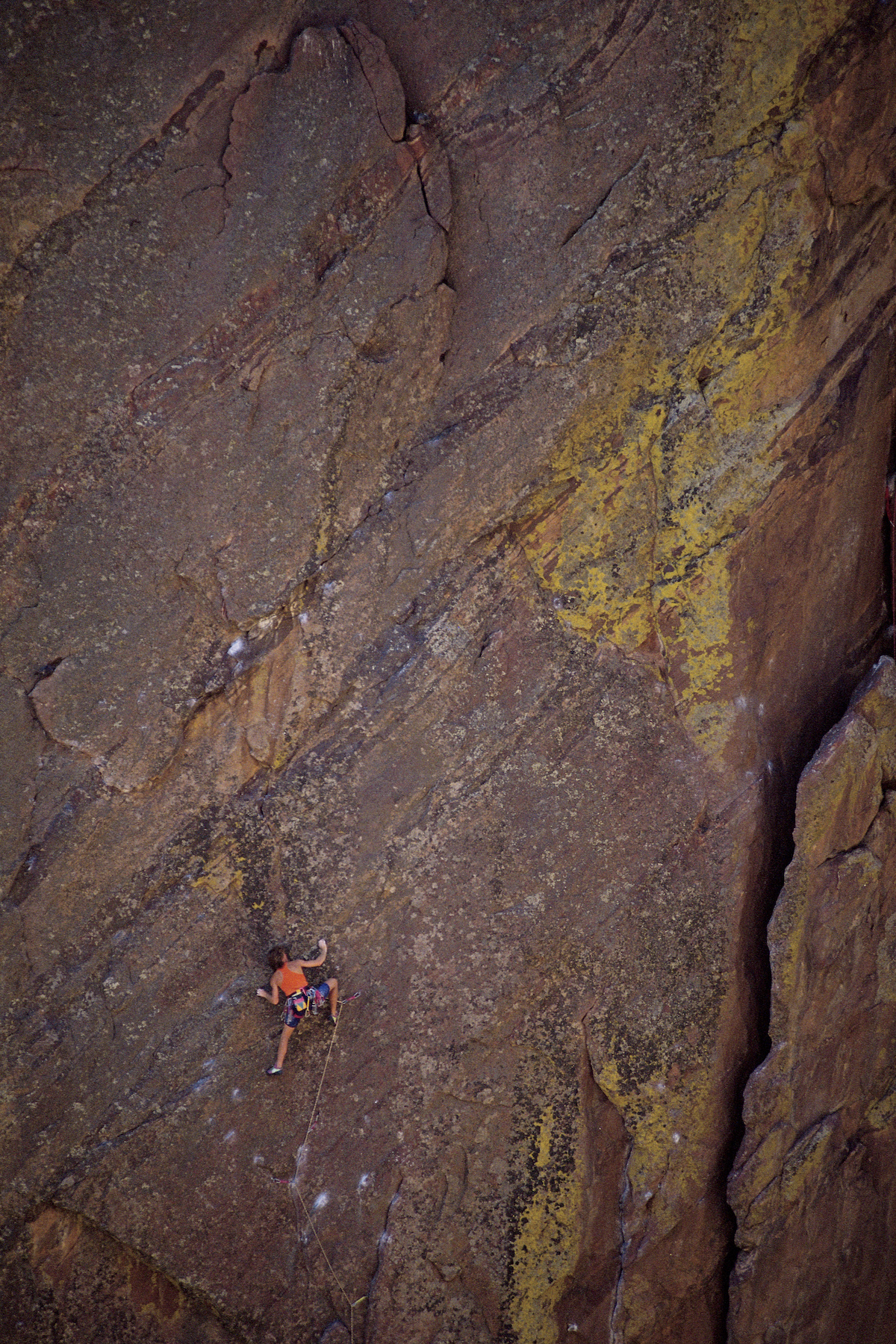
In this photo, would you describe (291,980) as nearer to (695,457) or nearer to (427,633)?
(427,633)

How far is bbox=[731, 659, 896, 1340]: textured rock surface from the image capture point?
454cm

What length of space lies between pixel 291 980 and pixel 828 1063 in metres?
3.07

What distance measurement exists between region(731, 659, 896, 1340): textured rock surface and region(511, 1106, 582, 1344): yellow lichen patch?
922mm

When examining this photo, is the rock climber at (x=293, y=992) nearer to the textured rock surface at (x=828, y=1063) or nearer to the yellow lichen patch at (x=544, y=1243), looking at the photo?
the yellow lichen patch at (x=544, y=1243)

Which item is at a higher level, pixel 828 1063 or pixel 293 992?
pixel 293 992

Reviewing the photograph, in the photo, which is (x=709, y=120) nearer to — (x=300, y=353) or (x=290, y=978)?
(x=300, y=353)

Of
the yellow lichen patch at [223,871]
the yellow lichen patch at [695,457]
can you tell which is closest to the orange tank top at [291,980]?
the yellow lichen patch at [223,871]

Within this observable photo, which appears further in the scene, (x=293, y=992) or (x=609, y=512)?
(x=609, y=512)

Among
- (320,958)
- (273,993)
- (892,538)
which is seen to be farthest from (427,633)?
(892,538)

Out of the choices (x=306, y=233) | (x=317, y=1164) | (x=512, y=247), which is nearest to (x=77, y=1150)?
(x=317, y=1164)

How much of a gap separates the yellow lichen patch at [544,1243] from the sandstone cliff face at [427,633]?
2cm

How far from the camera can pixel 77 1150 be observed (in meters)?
3.96

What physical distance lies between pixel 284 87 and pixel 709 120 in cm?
192

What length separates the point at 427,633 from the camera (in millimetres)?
4180
